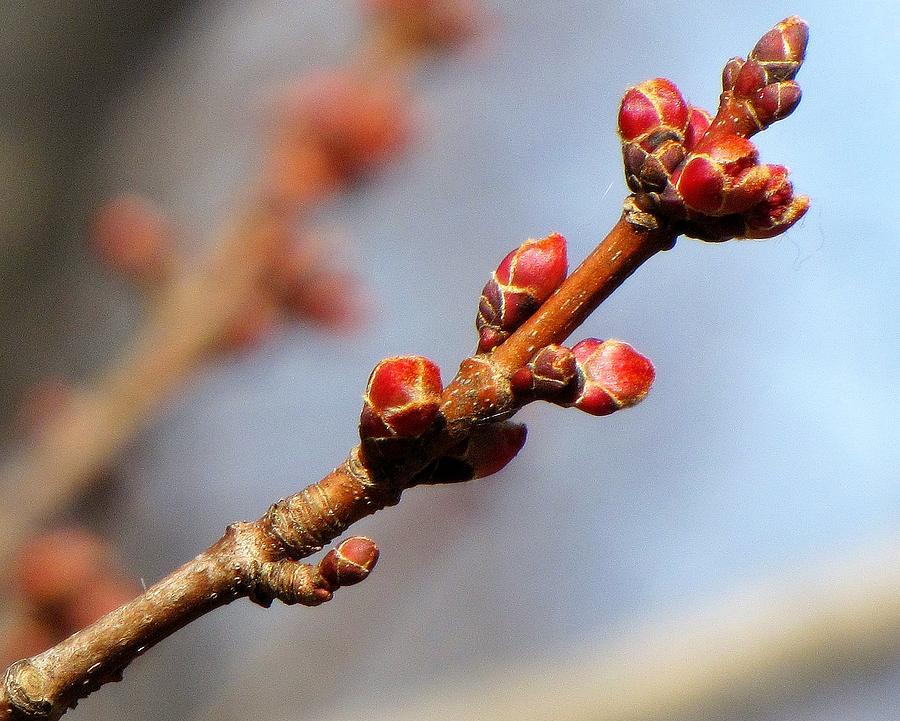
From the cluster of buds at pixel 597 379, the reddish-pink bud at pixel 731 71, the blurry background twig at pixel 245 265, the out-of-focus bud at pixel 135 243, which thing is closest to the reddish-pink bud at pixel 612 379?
the cluster of buds at pixel 597 379

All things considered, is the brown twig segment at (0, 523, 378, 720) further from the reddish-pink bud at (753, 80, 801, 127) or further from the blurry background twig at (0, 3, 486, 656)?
the blurry background twig at (0, 3, 486, 656)

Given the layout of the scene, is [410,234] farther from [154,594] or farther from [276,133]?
[154,594]

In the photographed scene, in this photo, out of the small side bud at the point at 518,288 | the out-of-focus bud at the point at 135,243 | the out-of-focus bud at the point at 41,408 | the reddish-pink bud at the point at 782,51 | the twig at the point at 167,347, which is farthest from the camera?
the out-of-focus bud at the point at 135,243

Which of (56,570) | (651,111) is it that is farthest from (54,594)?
(651,111)

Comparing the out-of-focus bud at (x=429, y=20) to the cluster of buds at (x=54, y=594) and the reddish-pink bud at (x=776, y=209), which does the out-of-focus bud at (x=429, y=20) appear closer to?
the cluster of buds at (x=54, y=594)

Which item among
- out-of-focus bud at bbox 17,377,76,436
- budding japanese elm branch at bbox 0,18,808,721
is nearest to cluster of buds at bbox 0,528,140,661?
out-of-focus bud at bbox 17,377,76,436

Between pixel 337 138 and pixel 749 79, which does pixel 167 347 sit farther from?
pixel 749 79

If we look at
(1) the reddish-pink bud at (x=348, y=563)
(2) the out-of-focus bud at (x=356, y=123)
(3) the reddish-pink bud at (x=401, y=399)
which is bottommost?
(1) the reddish-pink bud at (x=348, y=563)
